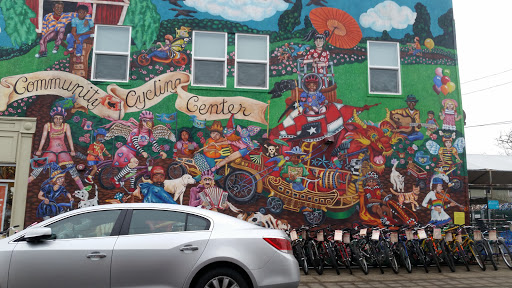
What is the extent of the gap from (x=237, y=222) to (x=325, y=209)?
5666mm

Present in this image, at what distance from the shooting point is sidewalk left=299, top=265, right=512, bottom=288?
26.1 feet

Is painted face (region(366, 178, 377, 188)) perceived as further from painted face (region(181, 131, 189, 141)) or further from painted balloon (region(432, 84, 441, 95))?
painted face (region(181, 131, 189, 141))

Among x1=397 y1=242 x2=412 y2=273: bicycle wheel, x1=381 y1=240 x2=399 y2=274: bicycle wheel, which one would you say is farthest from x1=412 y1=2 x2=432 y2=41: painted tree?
x1=381 y1=240 x2=399 y2=274: bicycle wheel

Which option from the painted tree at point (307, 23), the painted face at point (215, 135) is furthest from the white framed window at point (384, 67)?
the painted face at point (215, 135)

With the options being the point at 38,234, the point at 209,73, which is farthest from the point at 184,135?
the point at 38,234

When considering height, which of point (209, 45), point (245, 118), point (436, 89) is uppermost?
point (209, 45)

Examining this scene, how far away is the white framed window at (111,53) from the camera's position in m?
10.9

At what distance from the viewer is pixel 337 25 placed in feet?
38.4

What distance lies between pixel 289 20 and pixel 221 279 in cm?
826

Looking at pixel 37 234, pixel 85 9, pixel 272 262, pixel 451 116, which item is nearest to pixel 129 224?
pixel 37 234

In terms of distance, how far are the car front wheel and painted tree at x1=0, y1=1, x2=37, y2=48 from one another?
8578 millimetres

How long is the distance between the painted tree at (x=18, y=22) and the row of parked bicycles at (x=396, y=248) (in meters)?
8.11

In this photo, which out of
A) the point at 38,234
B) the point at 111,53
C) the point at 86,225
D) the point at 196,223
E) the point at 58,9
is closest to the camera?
the point at 38,234

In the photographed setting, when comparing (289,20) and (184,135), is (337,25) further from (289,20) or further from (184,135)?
(184,135)
